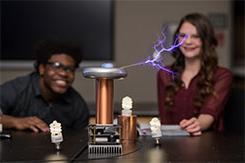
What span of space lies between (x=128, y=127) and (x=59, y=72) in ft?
1.85

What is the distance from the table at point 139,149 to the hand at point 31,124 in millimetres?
42

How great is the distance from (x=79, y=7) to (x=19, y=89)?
2044 mm

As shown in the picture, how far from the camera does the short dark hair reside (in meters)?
2.54

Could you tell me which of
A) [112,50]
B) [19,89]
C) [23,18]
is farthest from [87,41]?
[19,89]

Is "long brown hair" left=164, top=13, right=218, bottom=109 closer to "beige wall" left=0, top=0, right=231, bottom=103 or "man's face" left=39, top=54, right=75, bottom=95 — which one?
"man's face" left=39, top=54, right=75, bottom=95

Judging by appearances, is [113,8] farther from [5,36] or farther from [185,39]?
[185,39]

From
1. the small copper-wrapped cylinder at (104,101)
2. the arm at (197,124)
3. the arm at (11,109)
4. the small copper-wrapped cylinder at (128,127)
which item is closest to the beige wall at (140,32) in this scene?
the arm at (11,109)

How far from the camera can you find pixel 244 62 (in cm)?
474

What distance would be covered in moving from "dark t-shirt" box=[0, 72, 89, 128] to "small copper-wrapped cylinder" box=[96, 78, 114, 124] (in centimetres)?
83

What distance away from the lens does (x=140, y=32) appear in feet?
14.7

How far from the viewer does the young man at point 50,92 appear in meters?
2.49

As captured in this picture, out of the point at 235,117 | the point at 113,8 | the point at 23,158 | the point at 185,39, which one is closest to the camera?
the point at 23,158

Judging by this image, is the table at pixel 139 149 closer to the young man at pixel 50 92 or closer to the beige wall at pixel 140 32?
the young man at pixel 50 92

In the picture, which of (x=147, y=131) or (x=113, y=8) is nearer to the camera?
(x=147, y=131)
